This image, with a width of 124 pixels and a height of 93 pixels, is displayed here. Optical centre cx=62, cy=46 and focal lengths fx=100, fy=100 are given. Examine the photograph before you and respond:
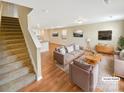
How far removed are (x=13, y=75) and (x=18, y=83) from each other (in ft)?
0.94

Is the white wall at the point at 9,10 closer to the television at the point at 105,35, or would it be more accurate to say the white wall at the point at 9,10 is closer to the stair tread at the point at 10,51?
the stair tread at the point at 10,51

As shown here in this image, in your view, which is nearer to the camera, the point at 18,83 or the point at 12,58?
the point at 18,83

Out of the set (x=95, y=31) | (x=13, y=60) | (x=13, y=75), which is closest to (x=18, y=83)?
A: (x=13, y=75)

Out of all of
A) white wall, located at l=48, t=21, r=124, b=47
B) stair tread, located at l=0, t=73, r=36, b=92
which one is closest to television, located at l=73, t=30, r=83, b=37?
white wall, located at l=48, t=21, r=124, b=47

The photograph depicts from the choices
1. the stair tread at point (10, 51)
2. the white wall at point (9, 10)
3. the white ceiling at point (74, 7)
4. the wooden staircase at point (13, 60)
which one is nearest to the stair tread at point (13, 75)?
the wooden staircase at point (13, 60)

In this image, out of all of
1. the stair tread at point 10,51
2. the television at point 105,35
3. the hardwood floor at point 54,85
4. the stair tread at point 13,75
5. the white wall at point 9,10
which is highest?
the white wall at point 9,10

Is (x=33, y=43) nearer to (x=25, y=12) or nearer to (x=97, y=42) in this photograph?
(x=25, y=12)

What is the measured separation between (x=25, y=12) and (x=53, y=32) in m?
9.56

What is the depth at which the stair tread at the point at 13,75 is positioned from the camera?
2.66 meters

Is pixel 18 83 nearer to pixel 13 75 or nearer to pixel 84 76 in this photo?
pixel 13 75

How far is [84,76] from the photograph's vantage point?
268 centimetres

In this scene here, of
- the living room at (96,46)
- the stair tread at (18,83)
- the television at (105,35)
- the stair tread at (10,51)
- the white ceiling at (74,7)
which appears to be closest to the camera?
the white ceiling at (74,7)

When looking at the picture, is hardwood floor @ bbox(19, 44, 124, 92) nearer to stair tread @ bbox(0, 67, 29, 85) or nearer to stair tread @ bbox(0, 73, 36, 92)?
stair tread @ bbox(0, 73, 36, 92)

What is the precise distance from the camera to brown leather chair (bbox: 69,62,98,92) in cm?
260
